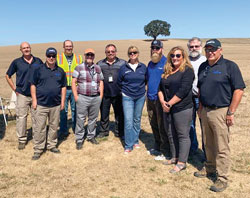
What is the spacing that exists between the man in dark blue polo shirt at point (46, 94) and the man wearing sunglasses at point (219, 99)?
277 cm

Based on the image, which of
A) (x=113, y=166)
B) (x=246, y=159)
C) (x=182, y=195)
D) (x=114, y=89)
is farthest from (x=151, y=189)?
(x=114, y=89)

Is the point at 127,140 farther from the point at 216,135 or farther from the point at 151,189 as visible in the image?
the point at 216,135

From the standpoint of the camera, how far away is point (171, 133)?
4.39 m

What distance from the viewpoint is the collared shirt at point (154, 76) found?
461 centimetres

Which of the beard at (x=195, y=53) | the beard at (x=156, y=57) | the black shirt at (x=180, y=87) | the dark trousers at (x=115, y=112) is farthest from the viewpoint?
the dark trousers at (x=115, y=112)

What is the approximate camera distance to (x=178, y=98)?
400 cm

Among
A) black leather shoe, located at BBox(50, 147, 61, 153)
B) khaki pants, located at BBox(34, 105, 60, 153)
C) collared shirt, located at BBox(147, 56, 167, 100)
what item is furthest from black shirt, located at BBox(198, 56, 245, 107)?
black leather shoe, located at BBox(50, 147, 61, 153)

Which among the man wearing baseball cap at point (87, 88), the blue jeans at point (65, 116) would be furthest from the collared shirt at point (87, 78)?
the blue jeans at point (65, 116)

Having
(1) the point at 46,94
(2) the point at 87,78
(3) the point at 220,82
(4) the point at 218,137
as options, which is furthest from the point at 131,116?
(3) the point at 220,82

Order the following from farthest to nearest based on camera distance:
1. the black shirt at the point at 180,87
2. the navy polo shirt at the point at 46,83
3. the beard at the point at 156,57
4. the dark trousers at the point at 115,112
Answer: the dark trousers at the point at 115,112 → the navy polo shirt at the point at 46,83 → the beard at the point at 156,57 → the black shirt at the point at 180,87

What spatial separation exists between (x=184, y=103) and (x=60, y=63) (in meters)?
3.21

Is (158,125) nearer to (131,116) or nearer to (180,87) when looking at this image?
(131,116)

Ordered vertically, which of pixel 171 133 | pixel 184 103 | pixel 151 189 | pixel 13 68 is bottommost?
pixel 151 189

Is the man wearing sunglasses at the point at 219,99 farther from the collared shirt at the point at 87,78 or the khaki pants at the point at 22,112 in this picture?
the khaki pants at the point at 22,112
